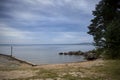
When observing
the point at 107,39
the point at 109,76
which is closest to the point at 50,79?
the point at 109,76

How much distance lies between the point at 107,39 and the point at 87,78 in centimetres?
262

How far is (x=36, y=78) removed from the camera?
9.55 m

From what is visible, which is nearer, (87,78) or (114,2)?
(87,78)

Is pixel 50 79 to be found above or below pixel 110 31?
below

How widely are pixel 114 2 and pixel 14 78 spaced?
26.1 ft

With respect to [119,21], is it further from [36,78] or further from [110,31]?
[36,78]

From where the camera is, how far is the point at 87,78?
31.5 feet

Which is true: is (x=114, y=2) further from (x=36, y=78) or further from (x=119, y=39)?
(x=36, y=78)

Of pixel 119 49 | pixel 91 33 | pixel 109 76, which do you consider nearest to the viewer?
pixel 109 76

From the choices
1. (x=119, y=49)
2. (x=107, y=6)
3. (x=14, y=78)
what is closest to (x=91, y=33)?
(x=107, y=6)

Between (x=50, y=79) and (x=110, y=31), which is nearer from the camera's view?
(x=50, y=79)

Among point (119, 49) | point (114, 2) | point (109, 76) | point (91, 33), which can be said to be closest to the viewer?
point (109, 76)

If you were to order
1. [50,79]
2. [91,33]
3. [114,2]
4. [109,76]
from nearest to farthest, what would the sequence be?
[50,79]
[109,76]
[114,2]
[91,33]

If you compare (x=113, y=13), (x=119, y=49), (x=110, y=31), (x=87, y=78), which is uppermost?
(x=113, y=13)
